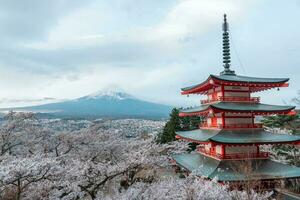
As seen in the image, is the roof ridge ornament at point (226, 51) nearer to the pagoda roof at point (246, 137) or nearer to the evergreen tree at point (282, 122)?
the pagoda roof at point (246, 137)

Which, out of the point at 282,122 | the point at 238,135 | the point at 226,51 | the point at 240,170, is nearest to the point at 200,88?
the point at 226,51

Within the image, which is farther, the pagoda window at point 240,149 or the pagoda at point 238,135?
the pagoda window at point 240,149

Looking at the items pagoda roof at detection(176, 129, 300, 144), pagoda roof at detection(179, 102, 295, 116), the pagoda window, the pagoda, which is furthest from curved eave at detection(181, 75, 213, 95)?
the pagoda window

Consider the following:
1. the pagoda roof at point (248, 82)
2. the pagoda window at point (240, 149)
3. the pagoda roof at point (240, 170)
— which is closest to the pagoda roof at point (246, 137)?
the pagoda window at point (240, 149)

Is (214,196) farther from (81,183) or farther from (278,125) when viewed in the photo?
(278,125)

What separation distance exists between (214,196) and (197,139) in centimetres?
716

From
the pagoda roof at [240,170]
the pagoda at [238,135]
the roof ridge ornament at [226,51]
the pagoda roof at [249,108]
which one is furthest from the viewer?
the roof ridge ornament at [226,51]

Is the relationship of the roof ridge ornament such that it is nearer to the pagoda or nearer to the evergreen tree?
the pagoda

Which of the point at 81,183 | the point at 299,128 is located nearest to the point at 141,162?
the point at 81,183

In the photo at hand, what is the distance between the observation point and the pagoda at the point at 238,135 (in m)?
18.2

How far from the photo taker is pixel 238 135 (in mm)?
19469

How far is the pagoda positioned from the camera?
18234 mm

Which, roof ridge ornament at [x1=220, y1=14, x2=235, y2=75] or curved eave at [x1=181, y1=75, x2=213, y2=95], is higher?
roof ridge ornament at [x1=220, y1=14, x2=235, y2=75]

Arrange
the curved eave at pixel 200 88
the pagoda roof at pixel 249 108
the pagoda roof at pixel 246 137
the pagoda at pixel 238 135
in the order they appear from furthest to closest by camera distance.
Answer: the curved eave at pixel 200 88 < the pagoda roof at pixel 249 108 < the pagoda roof at pixel 246 137 < the pagoda at pixel 238 135
